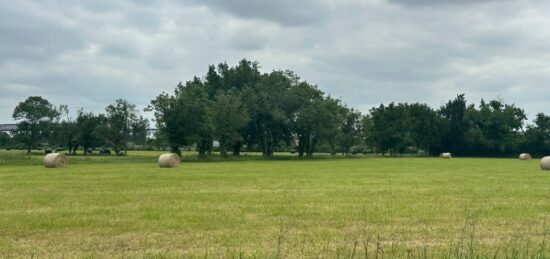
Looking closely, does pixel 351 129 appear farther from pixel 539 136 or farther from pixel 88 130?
pixel 88 130

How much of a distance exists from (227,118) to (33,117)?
64336mm

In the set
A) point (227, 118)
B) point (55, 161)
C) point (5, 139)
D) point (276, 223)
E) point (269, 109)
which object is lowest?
point (276, 223)

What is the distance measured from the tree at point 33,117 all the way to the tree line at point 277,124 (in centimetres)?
22

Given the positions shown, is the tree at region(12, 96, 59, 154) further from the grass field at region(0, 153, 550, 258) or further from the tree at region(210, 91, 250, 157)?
the grass field at region(0, 153, 550, 258)

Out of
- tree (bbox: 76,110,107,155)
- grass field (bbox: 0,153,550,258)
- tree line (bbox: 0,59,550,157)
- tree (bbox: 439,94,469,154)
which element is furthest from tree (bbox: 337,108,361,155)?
grass field (bbox: 0,153,550,258)

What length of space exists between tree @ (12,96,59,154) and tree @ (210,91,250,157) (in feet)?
199

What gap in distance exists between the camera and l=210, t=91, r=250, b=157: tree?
7400cm

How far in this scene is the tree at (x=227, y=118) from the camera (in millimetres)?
74000

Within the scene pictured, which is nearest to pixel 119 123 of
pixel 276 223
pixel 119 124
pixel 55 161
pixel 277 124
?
pixel 119 124

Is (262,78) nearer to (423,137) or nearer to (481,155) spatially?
(423,137)

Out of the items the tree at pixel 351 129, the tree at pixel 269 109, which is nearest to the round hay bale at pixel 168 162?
the tree at pixel 269 109

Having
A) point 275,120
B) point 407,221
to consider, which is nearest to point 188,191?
point 407,221

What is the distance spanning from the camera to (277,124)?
83625 mm

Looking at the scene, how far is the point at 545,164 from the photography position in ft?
123
